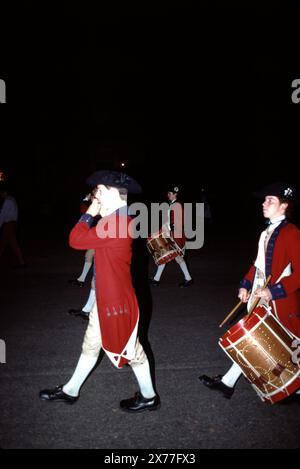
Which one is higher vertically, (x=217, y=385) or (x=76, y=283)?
(x=76, y=283)

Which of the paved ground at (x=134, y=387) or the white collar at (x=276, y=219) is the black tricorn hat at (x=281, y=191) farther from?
the paved ground at (x=134, y=387)

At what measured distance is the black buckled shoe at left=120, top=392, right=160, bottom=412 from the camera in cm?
351

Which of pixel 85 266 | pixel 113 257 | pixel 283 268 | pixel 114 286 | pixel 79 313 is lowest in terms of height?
pixel 79 313

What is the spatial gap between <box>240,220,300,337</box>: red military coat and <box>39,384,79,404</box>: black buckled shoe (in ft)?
6.23

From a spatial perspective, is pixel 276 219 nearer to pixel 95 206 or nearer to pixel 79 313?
pixel 95 206

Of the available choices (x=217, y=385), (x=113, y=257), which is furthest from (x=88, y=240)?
(x=217, y=385)

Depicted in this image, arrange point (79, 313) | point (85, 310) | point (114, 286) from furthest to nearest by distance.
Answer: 1. point (79, 313)
2. point (85, 310)
3. point (114, 286)

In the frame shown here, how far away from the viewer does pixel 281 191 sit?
3410mm

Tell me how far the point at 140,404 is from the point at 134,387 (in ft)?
1.57

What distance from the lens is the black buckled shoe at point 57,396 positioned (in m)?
3.60

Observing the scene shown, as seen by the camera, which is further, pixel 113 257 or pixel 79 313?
pixel 79 313

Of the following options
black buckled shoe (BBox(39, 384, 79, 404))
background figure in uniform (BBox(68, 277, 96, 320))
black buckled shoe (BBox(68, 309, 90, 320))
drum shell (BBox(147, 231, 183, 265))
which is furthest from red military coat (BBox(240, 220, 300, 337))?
drum shell (BBox(147, 231, 183, 265))

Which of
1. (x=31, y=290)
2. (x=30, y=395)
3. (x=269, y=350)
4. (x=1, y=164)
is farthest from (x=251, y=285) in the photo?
(x=1, y=164)

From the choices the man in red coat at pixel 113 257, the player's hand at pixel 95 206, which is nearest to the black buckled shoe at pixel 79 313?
the man in red coat at pixel 113 257
